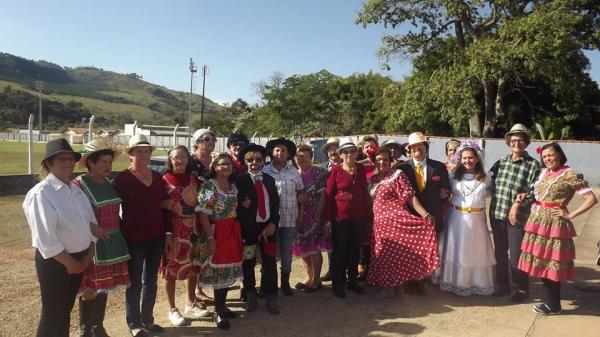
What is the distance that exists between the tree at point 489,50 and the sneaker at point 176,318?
17291 millimetres

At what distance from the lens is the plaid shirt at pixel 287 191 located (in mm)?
4738

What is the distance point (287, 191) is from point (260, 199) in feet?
1.43

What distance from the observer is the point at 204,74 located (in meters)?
47.7

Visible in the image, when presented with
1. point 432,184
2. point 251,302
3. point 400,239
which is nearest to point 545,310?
point 400,239

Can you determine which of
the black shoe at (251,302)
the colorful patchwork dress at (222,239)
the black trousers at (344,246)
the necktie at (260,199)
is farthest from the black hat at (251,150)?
the black shoe at (251,302)

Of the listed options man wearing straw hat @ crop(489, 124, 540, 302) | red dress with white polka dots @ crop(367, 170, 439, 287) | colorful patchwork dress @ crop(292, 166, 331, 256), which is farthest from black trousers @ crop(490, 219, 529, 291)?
colorful patchwork dress @ crop(292, 166, 331, 256)

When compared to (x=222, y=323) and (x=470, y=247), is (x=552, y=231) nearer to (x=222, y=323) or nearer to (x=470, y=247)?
(x=470, y=247)

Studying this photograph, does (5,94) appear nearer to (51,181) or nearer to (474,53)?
(474,53)

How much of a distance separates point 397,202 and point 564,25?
17.0m

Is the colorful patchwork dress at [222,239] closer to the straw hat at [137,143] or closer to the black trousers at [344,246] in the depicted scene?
the straw hat at [137,143]

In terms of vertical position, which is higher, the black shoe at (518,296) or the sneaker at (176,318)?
the black shoe at (518,296)

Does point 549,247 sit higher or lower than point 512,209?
lower

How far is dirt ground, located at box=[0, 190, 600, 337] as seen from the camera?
4.01 metres

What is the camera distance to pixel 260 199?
14.5ft
